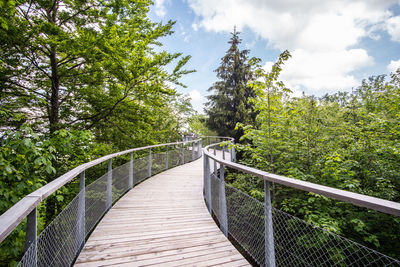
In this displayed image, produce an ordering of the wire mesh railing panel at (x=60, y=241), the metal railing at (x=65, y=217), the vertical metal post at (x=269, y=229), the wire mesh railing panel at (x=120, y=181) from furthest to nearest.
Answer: the wire mesh railing panel at (x=120, y=181) < the vertical metal post at (x=269, y=229) < the wire mesh railing panel at (x=60, y=241) < the metal railing at (x=65, y=217)

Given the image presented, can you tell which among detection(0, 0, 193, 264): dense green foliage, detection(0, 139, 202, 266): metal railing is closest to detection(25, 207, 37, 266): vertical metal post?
detection(0, 139, 202, 266): metal railing

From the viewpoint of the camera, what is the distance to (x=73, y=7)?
5449mm

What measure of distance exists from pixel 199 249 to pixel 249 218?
32.6 inches

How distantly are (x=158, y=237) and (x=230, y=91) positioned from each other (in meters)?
16.5

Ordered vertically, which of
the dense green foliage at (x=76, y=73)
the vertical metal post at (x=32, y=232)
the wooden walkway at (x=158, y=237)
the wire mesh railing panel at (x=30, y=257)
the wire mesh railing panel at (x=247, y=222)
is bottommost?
the wooden walkway at (x=158, y=237)

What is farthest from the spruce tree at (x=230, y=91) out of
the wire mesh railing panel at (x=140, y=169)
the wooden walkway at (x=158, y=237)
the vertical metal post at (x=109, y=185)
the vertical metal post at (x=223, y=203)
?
the vertical metal post at (x=223, y=203)

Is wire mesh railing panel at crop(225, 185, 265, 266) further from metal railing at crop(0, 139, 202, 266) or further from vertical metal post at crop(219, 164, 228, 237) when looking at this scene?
metal railing at crop(0, 139, 202, 266)

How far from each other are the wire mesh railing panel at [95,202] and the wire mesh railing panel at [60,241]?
307 millimetres

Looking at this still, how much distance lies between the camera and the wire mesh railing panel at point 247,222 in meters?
2.24

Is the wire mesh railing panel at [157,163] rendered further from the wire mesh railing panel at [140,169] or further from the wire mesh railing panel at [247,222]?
the wire mesh railing panel at [247,222]

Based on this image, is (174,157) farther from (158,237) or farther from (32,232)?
(32,232)

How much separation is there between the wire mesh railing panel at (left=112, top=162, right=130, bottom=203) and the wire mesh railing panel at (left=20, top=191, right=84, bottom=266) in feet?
5.67

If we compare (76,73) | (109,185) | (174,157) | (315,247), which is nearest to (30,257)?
(109,185)

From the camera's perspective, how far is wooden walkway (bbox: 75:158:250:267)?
89.4 inches
